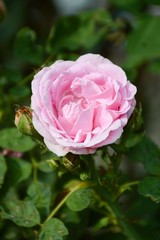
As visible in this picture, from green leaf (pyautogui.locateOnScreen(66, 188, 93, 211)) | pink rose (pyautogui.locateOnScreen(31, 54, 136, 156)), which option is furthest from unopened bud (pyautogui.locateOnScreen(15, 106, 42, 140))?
green leaf (pyautogui.locateOnScreen(66, 188, 93, 211))

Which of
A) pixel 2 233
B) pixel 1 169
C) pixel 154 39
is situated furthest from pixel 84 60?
pixel 154 39

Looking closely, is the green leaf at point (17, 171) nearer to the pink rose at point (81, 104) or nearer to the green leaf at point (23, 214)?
the green leaf at point (23, 214)

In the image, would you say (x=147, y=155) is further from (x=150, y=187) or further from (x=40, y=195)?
(x=40, y=195)

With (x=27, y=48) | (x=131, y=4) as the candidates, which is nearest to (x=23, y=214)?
(x=27, y=48)

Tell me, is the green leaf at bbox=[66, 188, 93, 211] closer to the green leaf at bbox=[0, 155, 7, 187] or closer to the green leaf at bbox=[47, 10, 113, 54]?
the green leaf at bbox=[0, 155, 7, 187]

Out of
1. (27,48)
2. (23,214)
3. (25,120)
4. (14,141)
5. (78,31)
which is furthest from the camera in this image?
(78,31)

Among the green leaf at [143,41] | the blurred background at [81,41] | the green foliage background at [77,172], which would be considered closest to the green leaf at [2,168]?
the green foliage background at [77,172]
